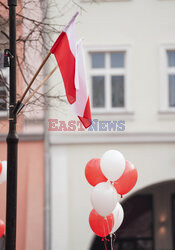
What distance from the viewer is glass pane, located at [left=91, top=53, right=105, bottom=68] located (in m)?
14.0

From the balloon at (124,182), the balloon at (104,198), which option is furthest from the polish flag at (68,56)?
the balloon at (124,182)

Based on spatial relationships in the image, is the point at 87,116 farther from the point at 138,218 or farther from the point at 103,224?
the point at 138,218

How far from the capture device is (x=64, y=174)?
1362 centimetres

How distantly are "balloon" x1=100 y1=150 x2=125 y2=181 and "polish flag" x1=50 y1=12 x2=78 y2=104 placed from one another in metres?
1.32

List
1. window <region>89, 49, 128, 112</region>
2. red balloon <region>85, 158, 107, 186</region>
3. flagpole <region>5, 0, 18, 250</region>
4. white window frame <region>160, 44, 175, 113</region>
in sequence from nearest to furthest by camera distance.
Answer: flagpole <region>5, 0, 18, 250</region>
red balloon <region>85, 158, 107, 186</region>
white window frame <region>160, 44, 175, 113</region>
window <region>89, 49, 128, 112</region>

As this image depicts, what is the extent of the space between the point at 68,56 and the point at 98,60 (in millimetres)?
7528

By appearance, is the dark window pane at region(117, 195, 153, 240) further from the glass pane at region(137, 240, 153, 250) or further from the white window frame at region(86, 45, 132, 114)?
the white window frame at region(86, 45, 132, 114)

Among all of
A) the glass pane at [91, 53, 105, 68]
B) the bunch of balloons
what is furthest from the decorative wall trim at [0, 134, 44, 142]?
the bunch of balloons

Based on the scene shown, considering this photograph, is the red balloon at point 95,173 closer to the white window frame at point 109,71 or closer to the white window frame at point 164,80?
the white window frame at point 109,71

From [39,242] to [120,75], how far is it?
13.3 feet

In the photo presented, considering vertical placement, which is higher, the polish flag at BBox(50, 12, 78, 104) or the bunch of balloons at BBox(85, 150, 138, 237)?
the polish flag at BBox(50, 12, 78, 104)

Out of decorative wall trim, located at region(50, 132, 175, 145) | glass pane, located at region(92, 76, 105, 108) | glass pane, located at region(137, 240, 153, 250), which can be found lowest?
glass pane, located at region(137, 240, 153, 250)

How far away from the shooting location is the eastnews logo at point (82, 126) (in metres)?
13.5

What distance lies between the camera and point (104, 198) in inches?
292
